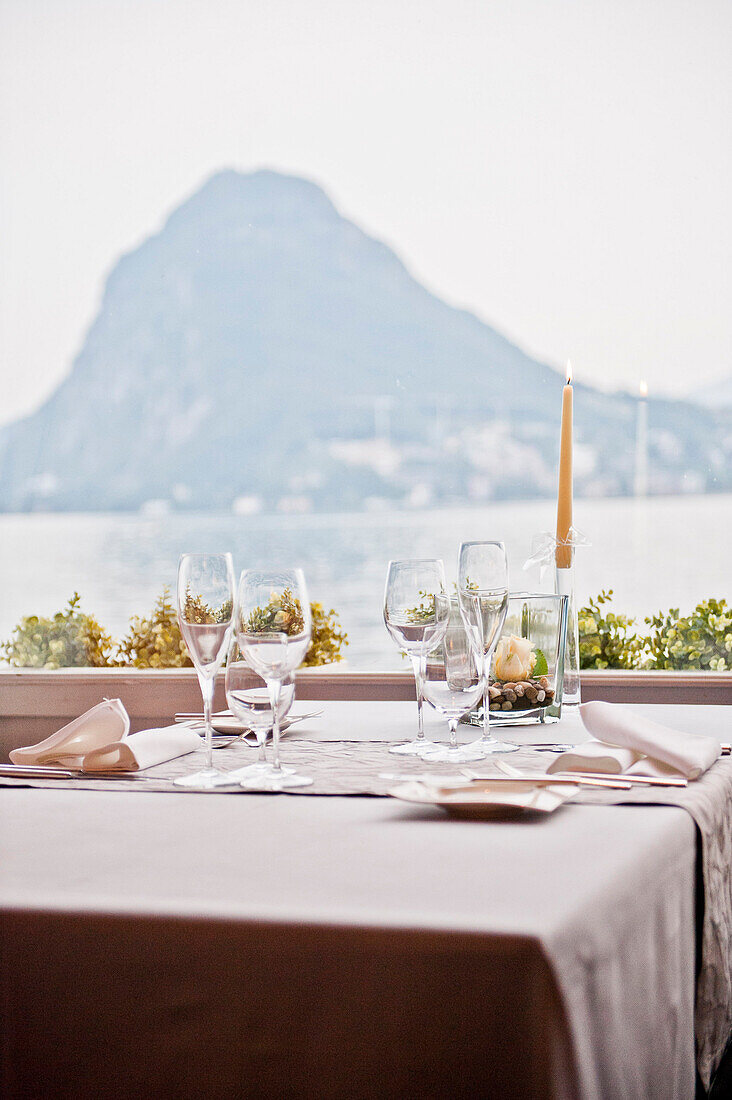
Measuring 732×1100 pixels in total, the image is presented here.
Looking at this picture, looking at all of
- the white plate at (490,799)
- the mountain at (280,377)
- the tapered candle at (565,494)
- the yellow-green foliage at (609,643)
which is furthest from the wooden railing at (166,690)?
the mountain at (280,377)

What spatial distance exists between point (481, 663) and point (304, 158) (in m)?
6.26

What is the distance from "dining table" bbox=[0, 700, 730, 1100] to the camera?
1.92ft

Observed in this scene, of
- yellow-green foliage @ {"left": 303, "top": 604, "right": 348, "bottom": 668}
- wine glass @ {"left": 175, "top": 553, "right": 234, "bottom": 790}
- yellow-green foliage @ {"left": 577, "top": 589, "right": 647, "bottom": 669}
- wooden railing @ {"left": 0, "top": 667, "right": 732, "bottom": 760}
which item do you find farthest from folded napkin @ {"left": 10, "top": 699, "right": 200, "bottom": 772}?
yellow-green foliage @ {"left": 303, "top": 604, "right": 348, "bottom": 668}

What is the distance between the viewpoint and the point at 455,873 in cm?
→ 71

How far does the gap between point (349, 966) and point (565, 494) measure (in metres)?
1.00

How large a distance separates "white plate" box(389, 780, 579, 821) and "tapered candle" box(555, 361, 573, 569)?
0.60 meters

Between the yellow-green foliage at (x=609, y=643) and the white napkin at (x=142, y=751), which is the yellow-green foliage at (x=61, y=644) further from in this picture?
the white napkin at (x=142, y=751)

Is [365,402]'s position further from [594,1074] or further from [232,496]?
[594,1074]

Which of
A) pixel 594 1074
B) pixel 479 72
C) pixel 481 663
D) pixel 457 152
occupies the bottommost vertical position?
pixel 594 1074

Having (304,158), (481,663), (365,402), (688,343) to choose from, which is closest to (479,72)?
(688,343)

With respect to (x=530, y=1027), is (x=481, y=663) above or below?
above

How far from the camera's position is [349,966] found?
0.61 m

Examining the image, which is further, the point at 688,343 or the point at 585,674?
the point at 688,343

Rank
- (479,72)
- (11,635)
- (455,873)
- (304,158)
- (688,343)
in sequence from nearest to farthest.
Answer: (455,873), (11,635), (479,72), (688,343), (304,158)
